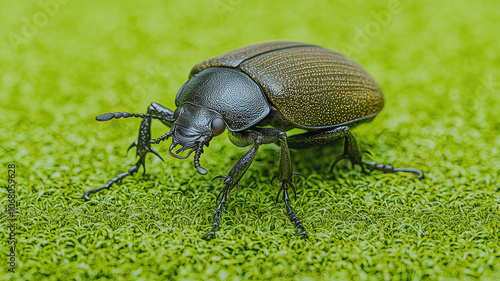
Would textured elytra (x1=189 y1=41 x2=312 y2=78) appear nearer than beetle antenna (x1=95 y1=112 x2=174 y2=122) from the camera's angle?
No

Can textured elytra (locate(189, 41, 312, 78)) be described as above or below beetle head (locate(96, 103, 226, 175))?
above

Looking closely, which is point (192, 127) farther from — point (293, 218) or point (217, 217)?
point (293, 218)

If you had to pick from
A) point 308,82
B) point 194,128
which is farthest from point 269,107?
point 194,128

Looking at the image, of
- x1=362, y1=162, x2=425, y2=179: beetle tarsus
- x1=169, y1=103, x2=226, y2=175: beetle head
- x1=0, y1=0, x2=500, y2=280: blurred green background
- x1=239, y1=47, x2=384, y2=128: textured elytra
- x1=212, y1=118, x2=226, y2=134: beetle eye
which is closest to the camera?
x1=0, y1=0, x2=500, y2=280: blurred green background

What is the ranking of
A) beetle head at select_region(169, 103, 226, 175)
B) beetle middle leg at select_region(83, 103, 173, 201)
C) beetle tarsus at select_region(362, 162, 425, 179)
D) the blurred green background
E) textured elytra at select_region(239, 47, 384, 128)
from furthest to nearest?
beetle tarsus at select_region(362, 162, 425, 179) < beetle middle leg at select_region(83, 103, 173, 201) < textured elytra at select_region(239, 47, 384, 128) < beetle head at select_region(169, 103, 226, 175) < the blurred green background

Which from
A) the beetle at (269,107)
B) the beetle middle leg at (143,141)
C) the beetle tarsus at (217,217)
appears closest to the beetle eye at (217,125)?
the beetle at (269,107)

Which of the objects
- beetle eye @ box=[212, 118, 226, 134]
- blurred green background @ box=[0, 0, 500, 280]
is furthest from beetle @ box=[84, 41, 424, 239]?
blurred green background @ box=[0, 0, 500, 280]

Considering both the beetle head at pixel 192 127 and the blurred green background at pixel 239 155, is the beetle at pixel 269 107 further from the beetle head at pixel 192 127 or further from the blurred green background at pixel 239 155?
the blurred green background at pixel 239 155

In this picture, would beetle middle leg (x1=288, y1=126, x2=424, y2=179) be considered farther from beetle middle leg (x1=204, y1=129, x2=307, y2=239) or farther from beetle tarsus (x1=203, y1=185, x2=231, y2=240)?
beetle tarsus (x1=203, y1=185, x2=231, y2=240)
